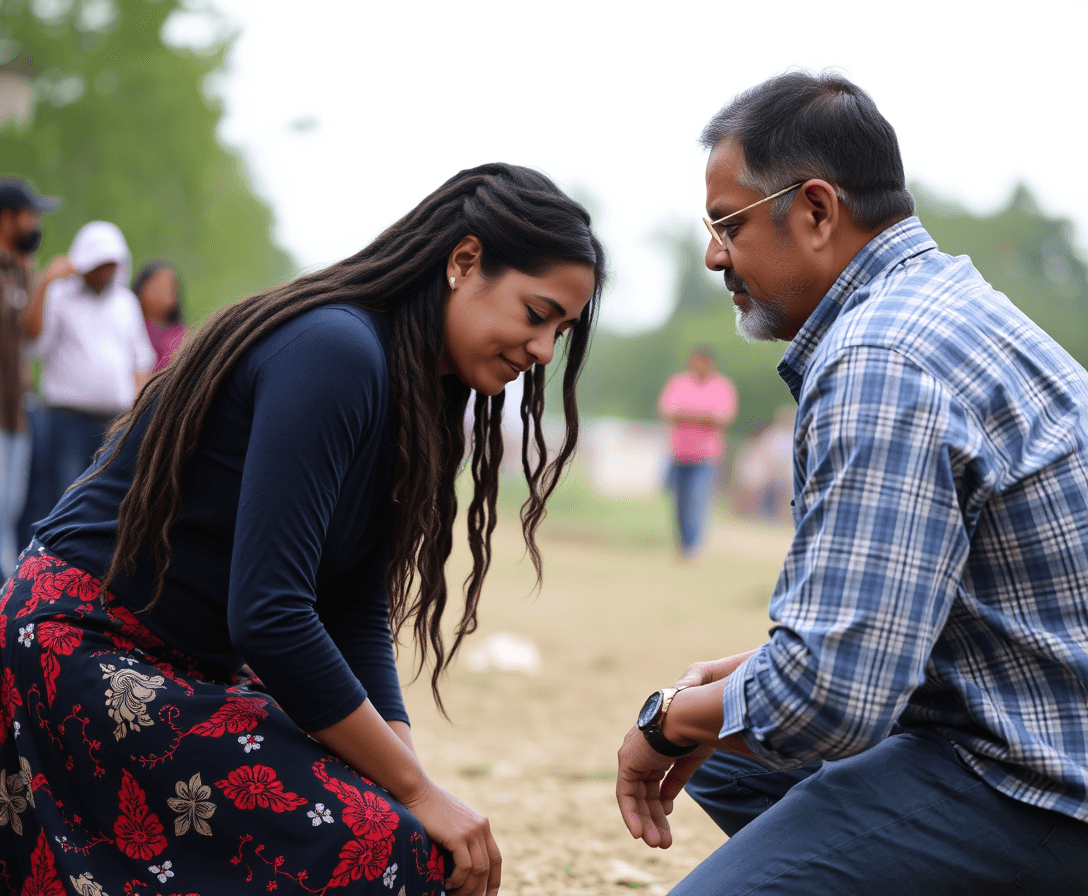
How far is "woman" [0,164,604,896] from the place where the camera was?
70.2 inches

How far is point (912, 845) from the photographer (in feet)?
5.47

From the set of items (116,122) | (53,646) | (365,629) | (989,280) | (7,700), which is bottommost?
(989,280)

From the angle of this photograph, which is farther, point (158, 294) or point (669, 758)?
point (158, 294)

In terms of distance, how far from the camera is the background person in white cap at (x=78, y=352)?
5652 mm

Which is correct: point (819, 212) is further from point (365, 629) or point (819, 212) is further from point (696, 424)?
point (696, 424)

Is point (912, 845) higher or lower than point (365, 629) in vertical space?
lower

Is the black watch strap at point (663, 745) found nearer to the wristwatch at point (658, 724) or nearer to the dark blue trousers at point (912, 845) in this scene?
the wristwatch at point (658, 724)

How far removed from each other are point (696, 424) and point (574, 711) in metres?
6.43

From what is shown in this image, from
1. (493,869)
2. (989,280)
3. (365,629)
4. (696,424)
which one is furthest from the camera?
(989,280)

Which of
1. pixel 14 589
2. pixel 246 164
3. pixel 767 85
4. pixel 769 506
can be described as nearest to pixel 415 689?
pixel 14 589

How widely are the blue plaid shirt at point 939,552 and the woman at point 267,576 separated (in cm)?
64

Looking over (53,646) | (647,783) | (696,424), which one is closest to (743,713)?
(647,783)

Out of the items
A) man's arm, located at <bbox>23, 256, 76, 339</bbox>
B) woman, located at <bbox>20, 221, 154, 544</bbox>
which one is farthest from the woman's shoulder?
man's arm, located at <bbox>23, 256, 76, 339</bbox>

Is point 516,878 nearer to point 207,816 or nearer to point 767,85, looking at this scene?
point 207,816
